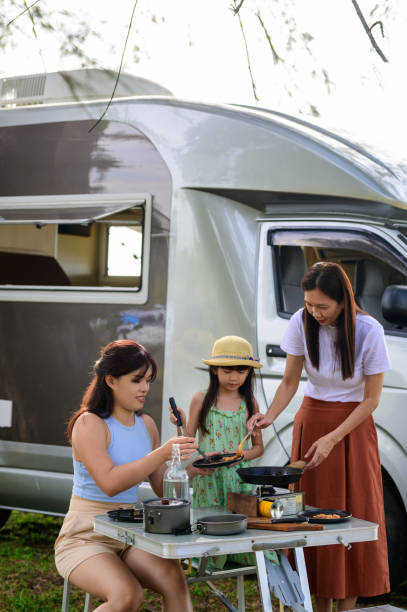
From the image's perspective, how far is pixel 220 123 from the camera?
5.41 meters

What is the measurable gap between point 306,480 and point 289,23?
2.28 metres

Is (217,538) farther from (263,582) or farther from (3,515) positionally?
(3,515)

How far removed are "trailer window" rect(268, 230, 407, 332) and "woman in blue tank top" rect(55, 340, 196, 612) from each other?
1.85 meters

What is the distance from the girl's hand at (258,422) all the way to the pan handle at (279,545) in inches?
40.2

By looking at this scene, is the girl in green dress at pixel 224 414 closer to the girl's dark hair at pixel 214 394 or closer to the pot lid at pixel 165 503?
the girl's dark hair at pixel 214 394

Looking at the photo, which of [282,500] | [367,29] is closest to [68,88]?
[367,29]

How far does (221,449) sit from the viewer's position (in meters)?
4.23

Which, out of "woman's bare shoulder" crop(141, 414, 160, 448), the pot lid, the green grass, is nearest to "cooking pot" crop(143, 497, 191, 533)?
the pot lid

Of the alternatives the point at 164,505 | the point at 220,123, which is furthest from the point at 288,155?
the point at 164,505

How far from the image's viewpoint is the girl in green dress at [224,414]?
4152 mm

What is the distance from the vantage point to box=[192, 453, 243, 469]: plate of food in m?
3.46

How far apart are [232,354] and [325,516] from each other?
110 centimetres

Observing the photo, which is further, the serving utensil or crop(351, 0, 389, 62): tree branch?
crop(351, 0, 389, 62): tree branch

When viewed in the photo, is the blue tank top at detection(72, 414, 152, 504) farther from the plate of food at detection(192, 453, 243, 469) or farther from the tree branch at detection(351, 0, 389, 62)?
the tree branch at detection(351, 0, 389, 62)
